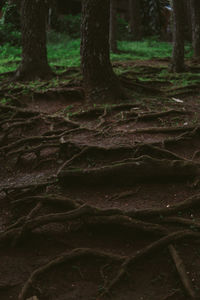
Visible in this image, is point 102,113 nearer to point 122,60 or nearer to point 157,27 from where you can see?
point 122,60

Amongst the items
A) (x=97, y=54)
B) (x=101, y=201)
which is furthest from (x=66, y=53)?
(x=101, y=201)

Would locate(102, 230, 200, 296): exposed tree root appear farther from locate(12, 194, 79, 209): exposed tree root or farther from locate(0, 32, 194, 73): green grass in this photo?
locate(0, 32, 194, 73): green grass

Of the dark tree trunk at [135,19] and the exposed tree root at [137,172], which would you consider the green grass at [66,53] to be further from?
the exposed tree root at [137,172]

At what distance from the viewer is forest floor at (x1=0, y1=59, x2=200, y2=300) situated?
4.04 m

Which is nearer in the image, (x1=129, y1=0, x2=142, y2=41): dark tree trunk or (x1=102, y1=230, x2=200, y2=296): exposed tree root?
(x1=102, y1=230, x2=200, y2=296): exposed tree root

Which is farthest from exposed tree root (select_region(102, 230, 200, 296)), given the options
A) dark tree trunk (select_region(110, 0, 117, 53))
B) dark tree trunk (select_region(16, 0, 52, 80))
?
dark tree trunk (select_region(110, 0, 117, 53))

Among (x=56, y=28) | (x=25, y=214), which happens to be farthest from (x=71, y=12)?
(x=25, y=214)

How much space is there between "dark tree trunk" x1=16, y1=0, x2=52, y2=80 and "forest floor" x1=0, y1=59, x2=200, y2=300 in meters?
2.52

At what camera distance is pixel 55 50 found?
19953 millimetres

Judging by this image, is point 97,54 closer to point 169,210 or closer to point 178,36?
point 178,36

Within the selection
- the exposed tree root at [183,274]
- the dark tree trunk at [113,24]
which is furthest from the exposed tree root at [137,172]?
the dark tree trunk at [113,24]

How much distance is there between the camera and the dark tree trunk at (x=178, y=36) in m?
11.3

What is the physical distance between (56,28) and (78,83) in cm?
1626

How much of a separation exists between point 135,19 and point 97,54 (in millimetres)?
17695
